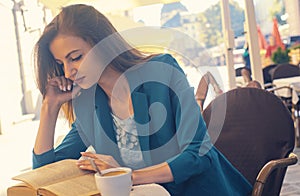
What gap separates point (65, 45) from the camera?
1.15 metres

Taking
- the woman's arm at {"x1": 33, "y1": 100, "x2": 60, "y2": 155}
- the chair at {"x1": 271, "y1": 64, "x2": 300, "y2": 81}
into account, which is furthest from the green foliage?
the woman's arm at {"x1": 33, "y1": 100, "x2": 60, "y2": 155}

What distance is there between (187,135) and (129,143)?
0.18m

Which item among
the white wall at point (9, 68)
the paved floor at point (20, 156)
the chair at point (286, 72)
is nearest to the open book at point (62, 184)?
the paved floor at point (20, 156)

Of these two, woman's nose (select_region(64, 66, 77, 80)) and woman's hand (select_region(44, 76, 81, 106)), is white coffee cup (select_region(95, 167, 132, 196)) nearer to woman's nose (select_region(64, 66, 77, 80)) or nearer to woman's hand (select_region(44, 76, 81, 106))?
woman's nose (select_region(64, 66, 77, 80))

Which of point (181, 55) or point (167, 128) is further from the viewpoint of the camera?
point (181, 55)

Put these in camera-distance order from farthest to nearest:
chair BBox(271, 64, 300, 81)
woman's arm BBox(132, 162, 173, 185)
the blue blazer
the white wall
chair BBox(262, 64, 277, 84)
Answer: the white wall
chair BBox(262, 64, 277, 84)
chair BBox(271, 64, 300, 81)
the blue blazer
woman's arm BBox(132, 162, 173, 185)

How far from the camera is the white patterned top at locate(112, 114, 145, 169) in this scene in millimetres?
1188

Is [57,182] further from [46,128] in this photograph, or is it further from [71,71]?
[46,128]

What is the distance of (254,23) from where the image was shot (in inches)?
182

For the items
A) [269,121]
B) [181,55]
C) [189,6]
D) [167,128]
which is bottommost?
[269,121]

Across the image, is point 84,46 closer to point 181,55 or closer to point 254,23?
point 181,55

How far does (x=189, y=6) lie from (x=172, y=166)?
218 centimetres

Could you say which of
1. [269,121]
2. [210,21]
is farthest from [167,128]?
[210,21]

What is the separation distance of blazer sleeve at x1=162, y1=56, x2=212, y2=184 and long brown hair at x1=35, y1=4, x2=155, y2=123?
0.39 ft
